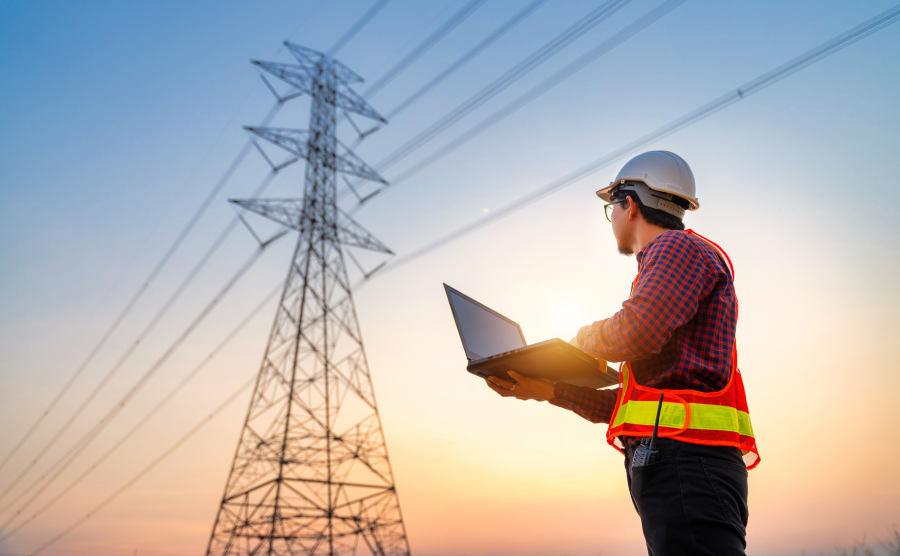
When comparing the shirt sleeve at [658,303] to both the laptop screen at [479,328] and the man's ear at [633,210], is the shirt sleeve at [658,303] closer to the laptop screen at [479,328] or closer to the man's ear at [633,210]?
the man's ear at [633,210]

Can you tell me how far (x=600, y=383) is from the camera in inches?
108

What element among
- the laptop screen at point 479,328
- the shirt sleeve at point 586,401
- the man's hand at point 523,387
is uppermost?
the laptop screen at point 479,328

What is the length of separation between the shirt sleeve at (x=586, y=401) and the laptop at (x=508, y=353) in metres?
0.05

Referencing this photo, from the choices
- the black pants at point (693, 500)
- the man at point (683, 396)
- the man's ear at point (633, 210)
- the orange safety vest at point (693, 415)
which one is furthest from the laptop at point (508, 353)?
the man's ear at point (633, 210)

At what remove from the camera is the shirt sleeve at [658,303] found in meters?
1.93

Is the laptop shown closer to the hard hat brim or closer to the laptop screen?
the laptop screen

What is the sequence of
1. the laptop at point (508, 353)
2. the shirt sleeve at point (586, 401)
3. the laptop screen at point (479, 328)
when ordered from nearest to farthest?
the laptop at point (508, 353), the shirt sleeve at point (586, 401), the laptop screen at point (479, 328)

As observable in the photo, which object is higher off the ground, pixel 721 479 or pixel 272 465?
pixel 272 465

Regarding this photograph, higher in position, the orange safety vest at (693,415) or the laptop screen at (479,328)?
the laptop screen at (479,328)

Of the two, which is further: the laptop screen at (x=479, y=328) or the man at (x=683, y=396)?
the laptop screen at (x=479, y=328)

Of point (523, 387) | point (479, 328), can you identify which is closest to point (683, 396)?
point (523, 387)

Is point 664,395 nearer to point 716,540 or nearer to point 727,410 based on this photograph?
point 727,410

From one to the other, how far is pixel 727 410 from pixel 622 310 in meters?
0.49

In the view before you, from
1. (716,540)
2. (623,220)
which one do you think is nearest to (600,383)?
(623,220)
